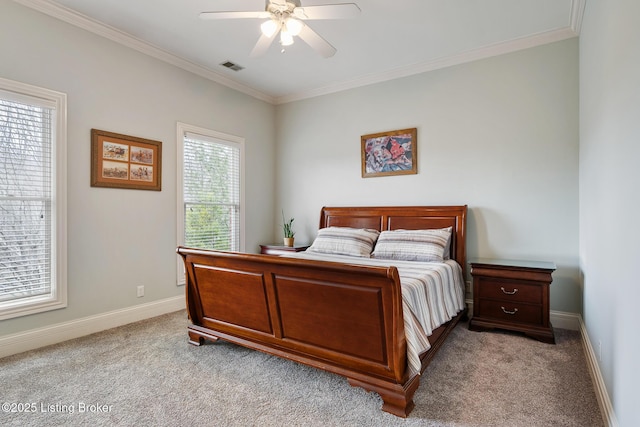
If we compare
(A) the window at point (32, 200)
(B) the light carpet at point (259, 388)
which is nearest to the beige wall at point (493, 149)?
(B) the light carpet at point (259, 388)

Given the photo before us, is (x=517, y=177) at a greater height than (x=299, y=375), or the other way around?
(x=517, y=177)

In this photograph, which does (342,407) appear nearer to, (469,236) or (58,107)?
(469,236)

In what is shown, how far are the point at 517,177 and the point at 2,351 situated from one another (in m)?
4.93

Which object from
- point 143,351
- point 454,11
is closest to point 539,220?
point 454,11

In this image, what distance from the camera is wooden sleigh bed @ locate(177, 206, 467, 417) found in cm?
191

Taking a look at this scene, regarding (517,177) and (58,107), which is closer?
(58,107)

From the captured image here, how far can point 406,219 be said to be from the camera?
402 cm

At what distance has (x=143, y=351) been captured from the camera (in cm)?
276

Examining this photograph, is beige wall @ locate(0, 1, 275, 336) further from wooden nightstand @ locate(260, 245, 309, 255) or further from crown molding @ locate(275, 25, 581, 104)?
crown molding @ locate(275, 25, 581, 104)

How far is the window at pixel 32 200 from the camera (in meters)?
2.71

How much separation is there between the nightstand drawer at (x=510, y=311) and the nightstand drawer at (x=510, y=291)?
5 centimetres

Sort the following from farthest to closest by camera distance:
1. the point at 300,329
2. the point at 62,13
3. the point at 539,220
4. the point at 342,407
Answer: the point at 539,220, the point at 62,13, the point at 300,329, the point at 342,407

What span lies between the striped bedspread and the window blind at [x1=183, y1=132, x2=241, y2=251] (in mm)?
1733

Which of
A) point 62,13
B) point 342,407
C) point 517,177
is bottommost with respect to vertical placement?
point 342,407
